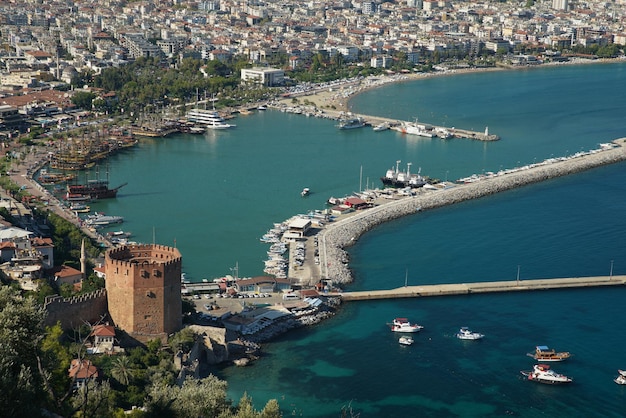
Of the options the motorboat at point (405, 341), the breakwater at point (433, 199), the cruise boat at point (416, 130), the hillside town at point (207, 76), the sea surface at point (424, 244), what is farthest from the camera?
the cruise boat at point (416, 130)

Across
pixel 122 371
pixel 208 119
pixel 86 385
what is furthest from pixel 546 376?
pixel 208 119

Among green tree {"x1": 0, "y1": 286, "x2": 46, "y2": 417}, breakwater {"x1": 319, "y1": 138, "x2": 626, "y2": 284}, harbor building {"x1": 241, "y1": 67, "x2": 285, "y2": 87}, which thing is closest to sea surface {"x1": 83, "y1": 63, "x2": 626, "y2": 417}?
breakwater {"x1": 319, "y1": 138, "x2": 626, "y2": 284}

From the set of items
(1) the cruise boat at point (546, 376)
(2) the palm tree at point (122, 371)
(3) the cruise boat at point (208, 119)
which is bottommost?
(1) the cruise boat at point (546, 376)

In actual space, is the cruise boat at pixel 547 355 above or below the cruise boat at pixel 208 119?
below

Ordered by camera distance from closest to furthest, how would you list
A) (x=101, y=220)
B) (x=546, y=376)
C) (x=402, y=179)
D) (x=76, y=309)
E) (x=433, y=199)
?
(x=76, y=309), (x=546, y=376), (x=101, y=220), (x=433, y=199), (x=402, y=179)

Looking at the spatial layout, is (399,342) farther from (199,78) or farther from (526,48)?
(526,48)

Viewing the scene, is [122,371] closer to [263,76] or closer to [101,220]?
[101,220]

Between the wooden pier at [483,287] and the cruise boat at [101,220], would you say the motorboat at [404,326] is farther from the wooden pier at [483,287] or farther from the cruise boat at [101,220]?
the cruise boat at [101,220]

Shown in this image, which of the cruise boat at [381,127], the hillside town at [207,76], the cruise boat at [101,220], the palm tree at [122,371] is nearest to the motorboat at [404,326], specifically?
the hillside town at [207,76]
